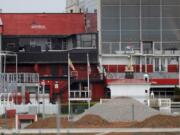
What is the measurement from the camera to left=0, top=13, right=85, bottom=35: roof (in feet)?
386

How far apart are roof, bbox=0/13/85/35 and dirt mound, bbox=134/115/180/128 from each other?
62379 mm

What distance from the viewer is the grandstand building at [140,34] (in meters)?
108

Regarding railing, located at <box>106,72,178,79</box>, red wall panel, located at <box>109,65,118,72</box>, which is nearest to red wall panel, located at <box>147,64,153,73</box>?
railing, located at <box>106,72,178,79</box>

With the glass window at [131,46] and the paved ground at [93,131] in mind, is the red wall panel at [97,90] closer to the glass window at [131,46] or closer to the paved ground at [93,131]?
the glass window at [131,46]

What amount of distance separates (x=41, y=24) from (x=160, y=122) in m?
66.0

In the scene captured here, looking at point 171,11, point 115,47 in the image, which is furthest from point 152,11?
point 115,47

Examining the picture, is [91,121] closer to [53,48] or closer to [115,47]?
[115,47]

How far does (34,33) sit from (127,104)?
55.9 metres

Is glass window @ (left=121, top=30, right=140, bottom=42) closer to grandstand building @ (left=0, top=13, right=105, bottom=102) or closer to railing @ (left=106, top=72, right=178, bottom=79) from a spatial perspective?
grandstand building @ (left=0, top=13, right=105, bottom=102)

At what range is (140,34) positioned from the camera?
113 m

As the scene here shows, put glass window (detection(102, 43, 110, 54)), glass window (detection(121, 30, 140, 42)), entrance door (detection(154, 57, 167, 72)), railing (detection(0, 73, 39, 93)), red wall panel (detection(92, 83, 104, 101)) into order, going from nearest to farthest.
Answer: railing (detection(0, 73, 39, 93)) → red wall panel (detection(92, 83, 104, 101)) → entrance door (detection(154, 57, 167, 72)) → glass window (detection(102, 43, 110, 54)) → glass window (detection(121, 30, 140, 42))

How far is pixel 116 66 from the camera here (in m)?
108

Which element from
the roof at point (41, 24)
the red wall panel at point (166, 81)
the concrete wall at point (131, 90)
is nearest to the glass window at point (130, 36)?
the roof at point (41, 24)

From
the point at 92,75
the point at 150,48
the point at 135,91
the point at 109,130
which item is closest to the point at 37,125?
the point at 109,130
